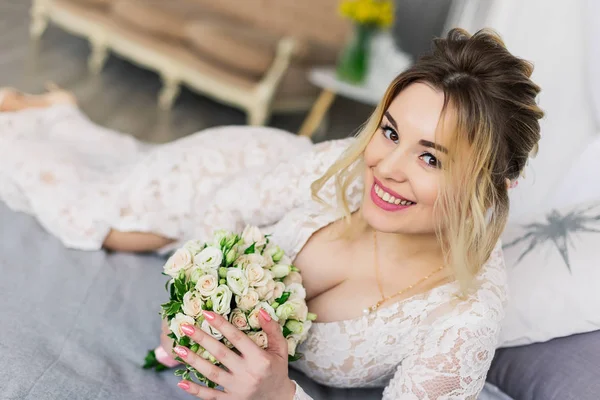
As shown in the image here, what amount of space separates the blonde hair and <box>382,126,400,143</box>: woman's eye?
49 mm

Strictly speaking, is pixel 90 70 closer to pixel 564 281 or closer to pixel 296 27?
pixel 296 27

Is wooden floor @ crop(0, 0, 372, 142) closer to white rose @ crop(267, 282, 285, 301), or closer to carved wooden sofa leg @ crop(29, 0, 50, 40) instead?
carved wooden sofa leg @ crop(29, 0, 50, 40)

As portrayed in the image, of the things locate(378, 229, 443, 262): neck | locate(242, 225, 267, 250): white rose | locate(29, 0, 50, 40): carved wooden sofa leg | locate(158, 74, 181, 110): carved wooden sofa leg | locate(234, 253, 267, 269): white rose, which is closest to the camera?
Result: locate(234, 253, 267, 269): white rose

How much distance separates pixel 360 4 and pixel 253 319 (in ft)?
10.7

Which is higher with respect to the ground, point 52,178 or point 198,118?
point 52,178

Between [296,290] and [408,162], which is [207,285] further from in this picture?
[408,162]

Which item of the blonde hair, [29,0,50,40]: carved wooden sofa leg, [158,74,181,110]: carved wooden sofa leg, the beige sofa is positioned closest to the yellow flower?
the beige sofa

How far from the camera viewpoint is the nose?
4.71ft

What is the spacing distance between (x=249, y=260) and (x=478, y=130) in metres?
0.58

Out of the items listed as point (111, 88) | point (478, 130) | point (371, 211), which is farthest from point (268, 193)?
point (111, 88)

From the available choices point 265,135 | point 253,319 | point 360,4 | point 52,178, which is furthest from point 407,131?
point 360,4

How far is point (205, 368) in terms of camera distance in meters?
1.38

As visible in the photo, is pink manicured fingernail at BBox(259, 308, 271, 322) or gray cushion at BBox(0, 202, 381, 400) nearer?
pink manicured fingernail at BBox(259, 308, 271, 322)

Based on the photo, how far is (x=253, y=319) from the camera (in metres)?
1.42
